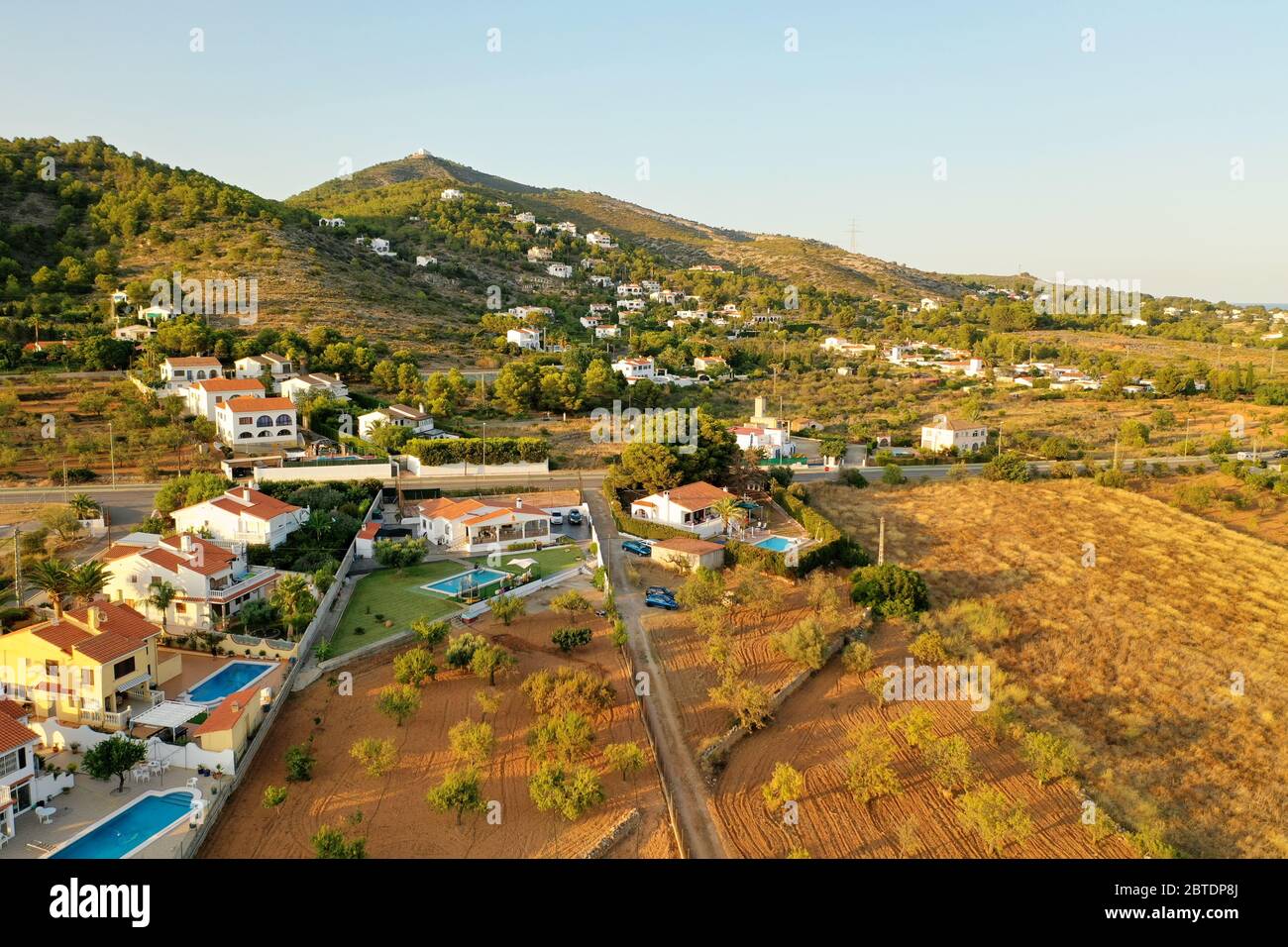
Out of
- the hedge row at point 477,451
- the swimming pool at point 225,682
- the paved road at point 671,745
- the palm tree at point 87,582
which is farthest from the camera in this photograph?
the hedge row at point 477,451

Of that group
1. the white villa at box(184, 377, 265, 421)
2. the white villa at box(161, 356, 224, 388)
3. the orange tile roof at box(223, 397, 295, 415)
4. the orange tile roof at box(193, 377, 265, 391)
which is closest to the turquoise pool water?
the orange tile roof at box(223, 397, 295, 415)

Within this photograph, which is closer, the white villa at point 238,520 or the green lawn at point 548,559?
the green lawn at point 548,559

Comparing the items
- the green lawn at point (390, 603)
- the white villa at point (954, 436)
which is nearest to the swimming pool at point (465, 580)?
the green lawn at point (390, 603)

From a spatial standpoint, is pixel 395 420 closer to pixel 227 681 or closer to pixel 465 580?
pixel 465 580

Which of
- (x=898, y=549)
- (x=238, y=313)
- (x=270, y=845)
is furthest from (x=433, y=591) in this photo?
(x=238, y=313)

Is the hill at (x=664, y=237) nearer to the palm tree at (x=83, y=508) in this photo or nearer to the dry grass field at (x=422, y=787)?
the palm tree at (x=83, y=508)
